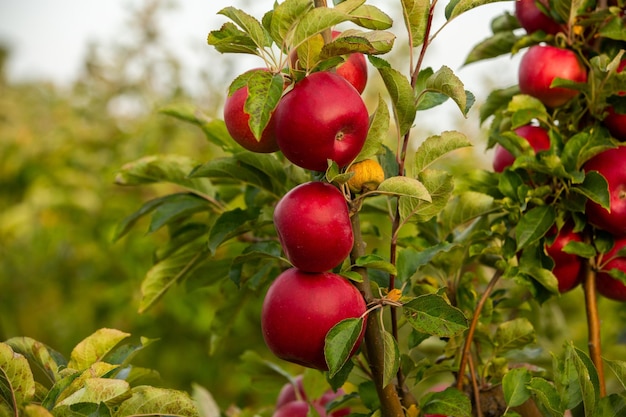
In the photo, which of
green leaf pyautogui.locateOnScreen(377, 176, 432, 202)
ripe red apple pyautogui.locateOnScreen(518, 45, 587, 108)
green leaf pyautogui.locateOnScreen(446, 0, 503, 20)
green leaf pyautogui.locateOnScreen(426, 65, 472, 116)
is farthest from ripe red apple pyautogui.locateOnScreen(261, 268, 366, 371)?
ripe red apple pyautogui.locateOnScreen(518, 45, 587, 108)

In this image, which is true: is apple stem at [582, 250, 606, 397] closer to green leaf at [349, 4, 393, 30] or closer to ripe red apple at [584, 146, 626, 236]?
ripe red apple at [584, 146, 626, 236]

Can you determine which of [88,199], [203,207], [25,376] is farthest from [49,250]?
[25,376]

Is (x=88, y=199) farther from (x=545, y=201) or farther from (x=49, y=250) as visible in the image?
(x=545, y=201)

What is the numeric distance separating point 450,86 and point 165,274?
0.54 meters

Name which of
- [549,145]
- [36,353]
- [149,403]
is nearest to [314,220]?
[149,403]

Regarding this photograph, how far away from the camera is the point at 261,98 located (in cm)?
69

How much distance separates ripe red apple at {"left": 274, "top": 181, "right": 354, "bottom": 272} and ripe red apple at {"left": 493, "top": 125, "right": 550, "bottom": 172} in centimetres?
39

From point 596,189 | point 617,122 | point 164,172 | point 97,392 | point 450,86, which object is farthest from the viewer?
point 164,172

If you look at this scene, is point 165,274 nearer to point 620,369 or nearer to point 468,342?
point 468,342

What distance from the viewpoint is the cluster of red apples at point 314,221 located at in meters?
0.71

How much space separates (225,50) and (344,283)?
27 centimetres

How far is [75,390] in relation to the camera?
70 cm

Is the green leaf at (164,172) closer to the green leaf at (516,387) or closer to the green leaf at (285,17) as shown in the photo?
the green leaf at (285,17)

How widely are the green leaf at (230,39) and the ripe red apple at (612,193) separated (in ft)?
1.61
